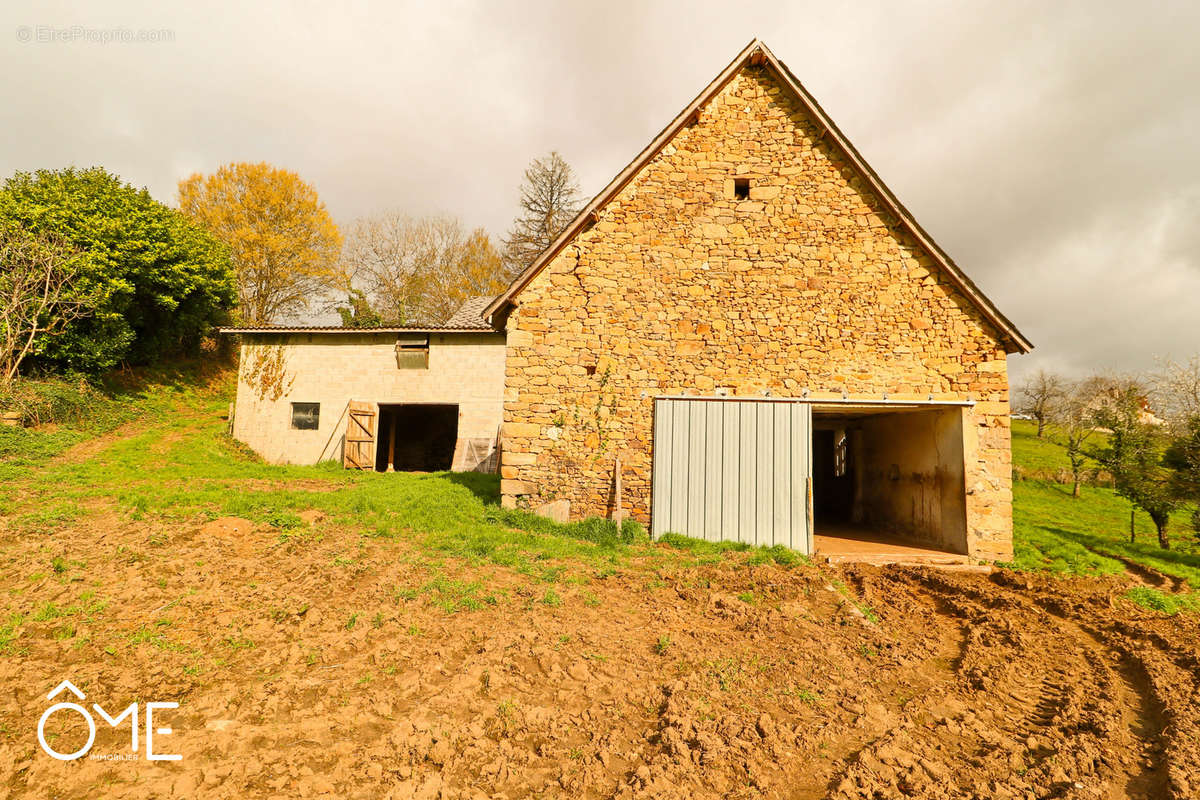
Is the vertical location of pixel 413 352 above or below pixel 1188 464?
above

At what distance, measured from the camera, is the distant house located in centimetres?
876

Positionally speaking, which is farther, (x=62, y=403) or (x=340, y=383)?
(x=340, y=383)

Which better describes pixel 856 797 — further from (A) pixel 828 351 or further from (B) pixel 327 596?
(A) pixel 828 351

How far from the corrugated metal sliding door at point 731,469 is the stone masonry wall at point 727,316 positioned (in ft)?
1.01

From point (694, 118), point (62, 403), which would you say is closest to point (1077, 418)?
point (694, 118)

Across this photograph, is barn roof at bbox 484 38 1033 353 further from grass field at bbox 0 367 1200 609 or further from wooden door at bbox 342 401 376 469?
wooden door at bbox 342 401 376 469

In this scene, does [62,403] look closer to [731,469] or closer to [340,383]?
[340,383]

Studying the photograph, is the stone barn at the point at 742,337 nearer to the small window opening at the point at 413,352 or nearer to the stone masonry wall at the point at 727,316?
the stone masonry wall at the point at 727,316

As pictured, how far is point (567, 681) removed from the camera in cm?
413

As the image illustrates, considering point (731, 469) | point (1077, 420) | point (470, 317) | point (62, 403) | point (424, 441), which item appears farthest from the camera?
point (1077, 420)

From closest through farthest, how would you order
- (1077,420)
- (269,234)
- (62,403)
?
1. (62,403)
2. (1077,420)
3. (269,234)

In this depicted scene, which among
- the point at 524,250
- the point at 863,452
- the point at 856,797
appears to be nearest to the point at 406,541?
the point at 856,797

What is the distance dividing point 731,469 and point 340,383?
45.4 ft

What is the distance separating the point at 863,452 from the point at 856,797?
12427 mm
